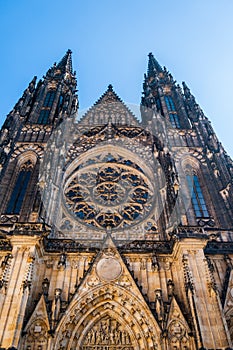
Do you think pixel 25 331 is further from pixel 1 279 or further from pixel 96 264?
pixel 96 264

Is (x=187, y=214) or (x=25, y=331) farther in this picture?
(x=187, y=214)

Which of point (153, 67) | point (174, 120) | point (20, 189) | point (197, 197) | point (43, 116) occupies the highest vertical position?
point (153, 67)

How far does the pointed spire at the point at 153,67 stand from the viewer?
29.0 m

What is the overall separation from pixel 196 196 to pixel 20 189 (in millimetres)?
8847

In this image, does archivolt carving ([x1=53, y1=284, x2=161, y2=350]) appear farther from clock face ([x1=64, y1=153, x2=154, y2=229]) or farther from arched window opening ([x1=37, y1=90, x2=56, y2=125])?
arched window opening ([x1=37, y1=90, x2=56, y2=125])

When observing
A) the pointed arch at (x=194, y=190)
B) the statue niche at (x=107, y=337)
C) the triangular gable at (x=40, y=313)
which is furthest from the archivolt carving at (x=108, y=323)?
the pointed arch at (x=194, y=190)

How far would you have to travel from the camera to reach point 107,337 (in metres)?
10.5

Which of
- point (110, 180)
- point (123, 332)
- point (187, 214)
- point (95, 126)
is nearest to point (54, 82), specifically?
point (95, 126)

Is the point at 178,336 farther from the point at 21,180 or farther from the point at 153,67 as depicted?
the point at 153,67

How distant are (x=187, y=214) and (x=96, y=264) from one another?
477 centimetres

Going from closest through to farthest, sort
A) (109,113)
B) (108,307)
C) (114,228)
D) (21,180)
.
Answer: (108,307), (114,228), (21,180), (109,113)

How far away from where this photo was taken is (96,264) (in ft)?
38.1

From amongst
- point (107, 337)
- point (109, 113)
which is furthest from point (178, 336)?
point (109, 113)

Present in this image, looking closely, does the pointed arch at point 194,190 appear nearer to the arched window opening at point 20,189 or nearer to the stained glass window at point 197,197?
the stained glass window at point 197,197
